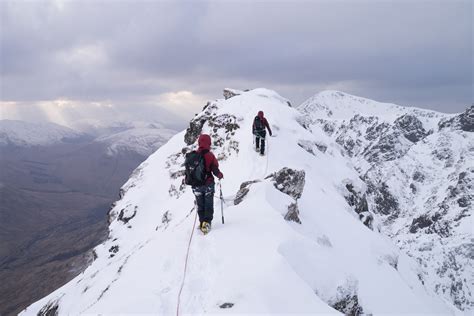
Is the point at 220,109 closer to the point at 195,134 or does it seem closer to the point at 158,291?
the point at 195,134

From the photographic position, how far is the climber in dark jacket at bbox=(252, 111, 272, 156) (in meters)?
27.2

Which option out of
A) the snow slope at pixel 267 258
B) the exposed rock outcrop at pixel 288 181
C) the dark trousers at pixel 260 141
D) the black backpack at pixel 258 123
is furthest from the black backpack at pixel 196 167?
the dark trousers at pixel 260 141

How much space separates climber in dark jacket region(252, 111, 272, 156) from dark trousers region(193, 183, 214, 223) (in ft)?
48.9

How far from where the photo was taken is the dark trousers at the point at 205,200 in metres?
13.0

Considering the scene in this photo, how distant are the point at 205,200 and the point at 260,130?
15827 millimetres

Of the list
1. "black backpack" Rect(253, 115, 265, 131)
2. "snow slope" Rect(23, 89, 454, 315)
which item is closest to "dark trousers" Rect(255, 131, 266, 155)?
"black backpack" Rect(253, 115, 265, 131)

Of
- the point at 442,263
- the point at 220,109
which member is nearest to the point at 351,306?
the point at 220,109

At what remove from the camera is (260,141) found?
30344 millimetres

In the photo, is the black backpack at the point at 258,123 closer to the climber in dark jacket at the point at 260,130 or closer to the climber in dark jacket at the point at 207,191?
the climber in dark jacket at the point at 260,130

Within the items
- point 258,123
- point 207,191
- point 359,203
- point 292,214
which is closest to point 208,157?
point 207,191

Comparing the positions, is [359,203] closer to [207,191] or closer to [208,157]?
[207,191]

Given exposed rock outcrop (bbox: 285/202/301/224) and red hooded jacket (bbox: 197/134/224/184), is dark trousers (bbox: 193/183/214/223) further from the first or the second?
exposed rock outcrop (bbox: 285/202/301/224)

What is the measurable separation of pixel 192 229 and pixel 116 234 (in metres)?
36.5

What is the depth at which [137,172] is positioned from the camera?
60.8m
